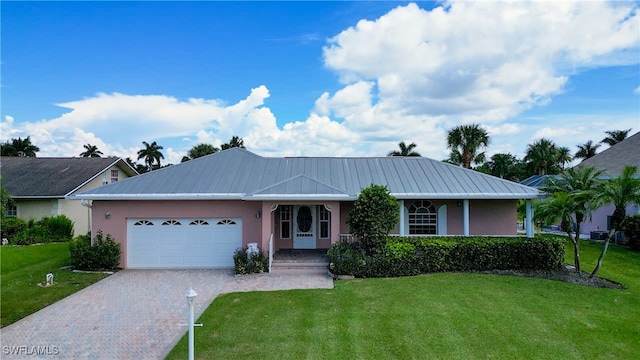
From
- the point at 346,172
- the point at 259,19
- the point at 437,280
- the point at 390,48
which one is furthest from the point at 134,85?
the point at 437,280

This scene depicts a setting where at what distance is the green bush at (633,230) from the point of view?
54.5 ft

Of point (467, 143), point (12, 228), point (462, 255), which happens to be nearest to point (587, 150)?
point (467, 143)

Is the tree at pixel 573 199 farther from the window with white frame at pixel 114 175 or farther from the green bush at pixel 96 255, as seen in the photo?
the window with white frame at pixel 114 175

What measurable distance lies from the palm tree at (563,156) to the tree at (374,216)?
34.1 meters

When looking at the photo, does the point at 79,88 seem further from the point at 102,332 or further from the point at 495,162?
the point at 495,162

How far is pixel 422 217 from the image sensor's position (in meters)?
15.5

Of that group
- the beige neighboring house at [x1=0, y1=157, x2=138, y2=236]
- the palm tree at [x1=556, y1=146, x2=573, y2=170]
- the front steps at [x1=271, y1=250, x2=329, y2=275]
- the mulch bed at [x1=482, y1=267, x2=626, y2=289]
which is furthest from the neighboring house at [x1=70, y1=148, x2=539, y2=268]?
the palm tree at [x1=556, y1=146, x2=573, y2=170]

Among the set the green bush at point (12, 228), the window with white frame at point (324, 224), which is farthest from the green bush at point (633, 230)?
the green bush at point (12, 228)

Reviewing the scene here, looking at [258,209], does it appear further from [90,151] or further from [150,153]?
[90,151]

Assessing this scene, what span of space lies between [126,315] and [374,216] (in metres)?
7.89

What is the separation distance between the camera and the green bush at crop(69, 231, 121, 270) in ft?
44.7

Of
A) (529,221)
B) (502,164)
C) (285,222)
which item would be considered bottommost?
(285,222)

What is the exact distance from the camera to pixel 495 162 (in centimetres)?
4944

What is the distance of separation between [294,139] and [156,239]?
1448 centimetres
